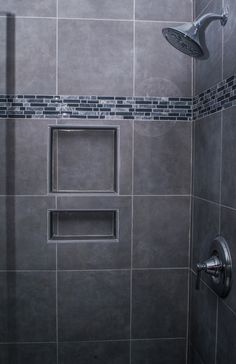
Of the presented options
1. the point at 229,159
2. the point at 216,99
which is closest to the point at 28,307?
the point at 229,159

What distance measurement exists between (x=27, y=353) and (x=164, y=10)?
1.88 metres

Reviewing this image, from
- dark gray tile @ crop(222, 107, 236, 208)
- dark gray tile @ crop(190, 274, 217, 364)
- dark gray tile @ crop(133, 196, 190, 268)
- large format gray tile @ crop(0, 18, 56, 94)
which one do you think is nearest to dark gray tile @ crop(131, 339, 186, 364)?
dark gray tile @ crop(190, 274, 217, 364)

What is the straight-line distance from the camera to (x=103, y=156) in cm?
178

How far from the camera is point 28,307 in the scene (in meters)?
1.73

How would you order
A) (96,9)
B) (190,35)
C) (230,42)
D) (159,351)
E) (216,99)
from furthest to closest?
(159,351)
(96,9)
(216,99)
(230,42)
(190,35)

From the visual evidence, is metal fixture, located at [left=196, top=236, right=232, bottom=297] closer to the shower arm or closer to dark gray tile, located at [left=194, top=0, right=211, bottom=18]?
the shower arm

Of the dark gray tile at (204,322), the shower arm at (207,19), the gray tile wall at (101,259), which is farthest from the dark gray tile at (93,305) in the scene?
the shower arm at (207,19)

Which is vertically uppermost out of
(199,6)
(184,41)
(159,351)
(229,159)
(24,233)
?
(199,6)

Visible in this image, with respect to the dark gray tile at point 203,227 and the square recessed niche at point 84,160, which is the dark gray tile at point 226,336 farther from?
the square recessed niche at point 84,160

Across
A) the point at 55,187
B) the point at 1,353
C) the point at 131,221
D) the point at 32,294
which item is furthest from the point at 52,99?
the point at 1,353

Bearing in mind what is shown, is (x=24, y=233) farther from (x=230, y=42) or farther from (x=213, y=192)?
(x=230, y=42)

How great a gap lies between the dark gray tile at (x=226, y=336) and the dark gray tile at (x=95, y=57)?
112 centimetres

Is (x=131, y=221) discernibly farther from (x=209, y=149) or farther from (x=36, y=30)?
(x=36, y=30)

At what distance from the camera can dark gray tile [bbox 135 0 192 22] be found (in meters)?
1.70
